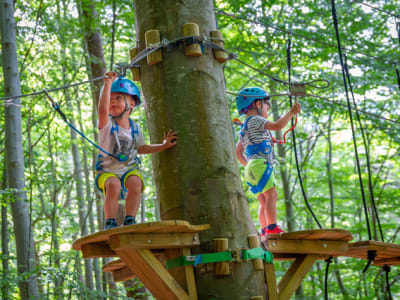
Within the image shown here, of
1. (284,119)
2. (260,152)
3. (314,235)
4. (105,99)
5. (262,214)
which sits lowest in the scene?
(314,235)

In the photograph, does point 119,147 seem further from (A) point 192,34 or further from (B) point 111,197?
(A) point 192,34

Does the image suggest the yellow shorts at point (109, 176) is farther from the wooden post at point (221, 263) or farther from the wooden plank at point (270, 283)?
the wooden plank at point (270, 283)

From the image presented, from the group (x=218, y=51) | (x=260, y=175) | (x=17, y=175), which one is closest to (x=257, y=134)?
(x=260, y=175)

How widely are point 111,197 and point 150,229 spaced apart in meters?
0.69

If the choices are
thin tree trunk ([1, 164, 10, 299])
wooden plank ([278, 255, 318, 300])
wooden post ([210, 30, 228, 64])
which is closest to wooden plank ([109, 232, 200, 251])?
wooden plank ([278, 255, 318, 300])

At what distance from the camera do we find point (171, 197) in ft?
7.80

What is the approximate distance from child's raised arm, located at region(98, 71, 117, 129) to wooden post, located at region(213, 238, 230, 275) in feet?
3.47

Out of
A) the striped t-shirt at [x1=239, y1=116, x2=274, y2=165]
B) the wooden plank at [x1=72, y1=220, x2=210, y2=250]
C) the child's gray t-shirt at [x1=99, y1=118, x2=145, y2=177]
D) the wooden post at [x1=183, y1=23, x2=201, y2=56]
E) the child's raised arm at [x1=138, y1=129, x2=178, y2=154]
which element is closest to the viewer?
the wooden plank at [x1=72, y1=220, x2=210, y2=250]

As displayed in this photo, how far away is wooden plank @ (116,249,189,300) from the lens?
215cm

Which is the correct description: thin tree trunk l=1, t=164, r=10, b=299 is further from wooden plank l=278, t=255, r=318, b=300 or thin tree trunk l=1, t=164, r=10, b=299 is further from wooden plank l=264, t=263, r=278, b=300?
wooden plank l=264, t=263, r=278, b=300

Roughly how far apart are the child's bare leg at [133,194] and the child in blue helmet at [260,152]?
0.93 metres

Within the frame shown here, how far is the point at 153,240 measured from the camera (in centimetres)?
214

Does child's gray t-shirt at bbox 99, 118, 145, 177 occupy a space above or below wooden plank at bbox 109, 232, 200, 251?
above

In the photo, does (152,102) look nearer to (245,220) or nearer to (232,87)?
(245,220)
